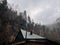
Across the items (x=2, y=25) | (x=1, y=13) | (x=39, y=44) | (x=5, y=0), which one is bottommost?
(x=39, y=44)

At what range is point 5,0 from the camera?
8225 cm

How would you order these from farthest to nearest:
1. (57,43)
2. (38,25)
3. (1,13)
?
(38,25)
(1,13)
(57,43)

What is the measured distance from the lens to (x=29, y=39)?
35.5m

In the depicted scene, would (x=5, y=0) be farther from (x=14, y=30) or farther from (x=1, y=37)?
(x=1, y=37)

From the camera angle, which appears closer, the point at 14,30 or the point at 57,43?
the point at 57,43

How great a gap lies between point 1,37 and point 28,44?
25702mm

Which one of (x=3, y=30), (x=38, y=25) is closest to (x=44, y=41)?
(x=3, y=30)

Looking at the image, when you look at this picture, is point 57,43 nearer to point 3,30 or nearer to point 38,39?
point 38,39

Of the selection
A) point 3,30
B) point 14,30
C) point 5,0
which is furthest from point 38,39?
point 5,0

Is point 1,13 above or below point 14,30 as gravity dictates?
above

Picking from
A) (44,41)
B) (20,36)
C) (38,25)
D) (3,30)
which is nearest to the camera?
(44,41)

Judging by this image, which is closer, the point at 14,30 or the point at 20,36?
the point at 20,36

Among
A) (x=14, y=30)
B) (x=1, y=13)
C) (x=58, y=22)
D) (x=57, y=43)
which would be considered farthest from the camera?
(x=14, y=30)

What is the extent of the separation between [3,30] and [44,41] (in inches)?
1233
